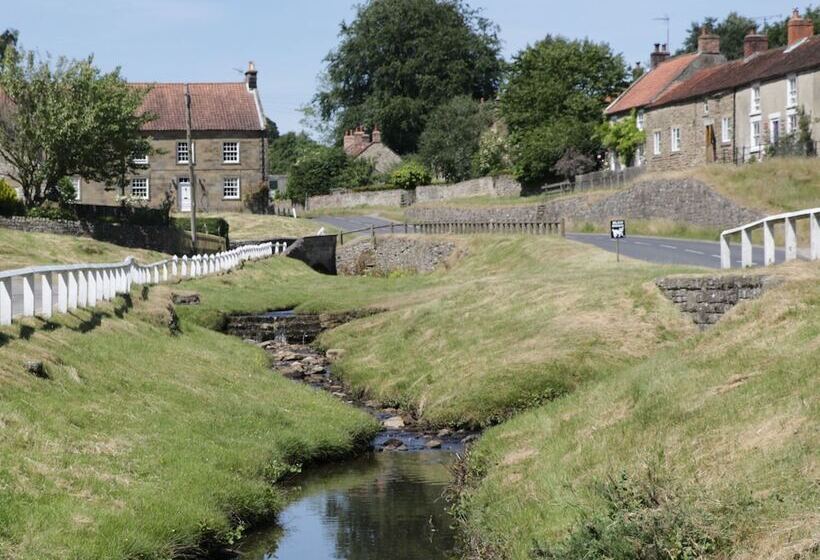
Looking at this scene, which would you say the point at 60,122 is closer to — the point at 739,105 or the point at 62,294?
the point at 739,105

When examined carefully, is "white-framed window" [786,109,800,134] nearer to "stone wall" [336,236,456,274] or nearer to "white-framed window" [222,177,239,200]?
"stone wall" [336,236,456,274]

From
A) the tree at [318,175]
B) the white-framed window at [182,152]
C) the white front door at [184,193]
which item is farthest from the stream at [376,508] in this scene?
the tree at [318,175]

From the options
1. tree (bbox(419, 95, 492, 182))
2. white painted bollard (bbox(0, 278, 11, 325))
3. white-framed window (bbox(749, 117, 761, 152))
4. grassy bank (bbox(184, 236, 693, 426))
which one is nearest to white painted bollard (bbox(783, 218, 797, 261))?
grassy bank (bbox(184, 236, 693, 426))

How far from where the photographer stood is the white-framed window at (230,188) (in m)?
93.9

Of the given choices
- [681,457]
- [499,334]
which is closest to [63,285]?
[499,334]

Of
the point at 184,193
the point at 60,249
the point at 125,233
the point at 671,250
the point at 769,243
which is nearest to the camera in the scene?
the point at 769,243

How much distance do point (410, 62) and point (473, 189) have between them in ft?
94.5

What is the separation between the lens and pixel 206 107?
93.8 metres

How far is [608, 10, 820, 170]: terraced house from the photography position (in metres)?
67.8

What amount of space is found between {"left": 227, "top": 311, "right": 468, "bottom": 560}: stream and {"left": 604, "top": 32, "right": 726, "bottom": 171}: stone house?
61471 mm

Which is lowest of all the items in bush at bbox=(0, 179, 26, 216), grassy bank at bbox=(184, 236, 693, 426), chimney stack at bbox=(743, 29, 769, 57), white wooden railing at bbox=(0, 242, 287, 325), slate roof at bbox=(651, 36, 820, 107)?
grassy bank at bbox=(184, 236, 693, 426)

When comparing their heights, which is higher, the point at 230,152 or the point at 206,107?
the point at 206,107

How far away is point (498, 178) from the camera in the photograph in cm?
9756

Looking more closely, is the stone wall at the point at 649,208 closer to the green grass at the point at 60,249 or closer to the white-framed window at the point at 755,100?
the white-framed window at the point at 755,100
